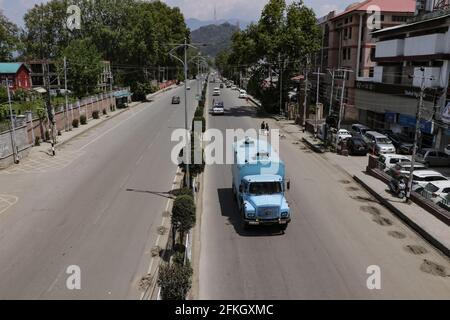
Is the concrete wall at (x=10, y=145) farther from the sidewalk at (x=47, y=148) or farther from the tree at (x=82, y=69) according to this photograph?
the tree at (x=82, y=69)

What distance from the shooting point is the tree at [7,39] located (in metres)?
82.8

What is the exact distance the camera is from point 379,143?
37781 mm

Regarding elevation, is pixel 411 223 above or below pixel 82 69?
below

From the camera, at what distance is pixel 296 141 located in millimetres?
44719

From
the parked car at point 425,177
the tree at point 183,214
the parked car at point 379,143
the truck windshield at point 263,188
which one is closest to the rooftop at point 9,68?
the parked car at point 379,143

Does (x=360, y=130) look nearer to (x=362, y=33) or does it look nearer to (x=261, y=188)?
(x=362, y=33)

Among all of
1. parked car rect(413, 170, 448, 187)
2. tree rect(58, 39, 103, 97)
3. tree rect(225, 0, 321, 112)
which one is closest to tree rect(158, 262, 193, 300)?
parked car rect(413, 170, 448, 187)

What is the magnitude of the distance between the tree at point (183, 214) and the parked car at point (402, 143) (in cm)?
2572

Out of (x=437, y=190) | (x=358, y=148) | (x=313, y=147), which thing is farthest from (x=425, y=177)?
(x=313, y=147)

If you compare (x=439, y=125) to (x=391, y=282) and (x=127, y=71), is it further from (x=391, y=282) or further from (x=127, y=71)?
(x=127, y=71)

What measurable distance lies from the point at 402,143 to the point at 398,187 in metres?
15.3

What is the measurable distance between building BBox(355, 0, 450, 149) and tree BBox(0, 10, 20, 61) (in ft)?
217

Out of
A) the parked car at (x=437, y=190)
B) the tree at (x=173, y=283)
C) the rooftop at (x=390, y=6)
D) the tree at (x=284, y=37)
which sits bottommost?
the parked car at (x=437, y=190)
